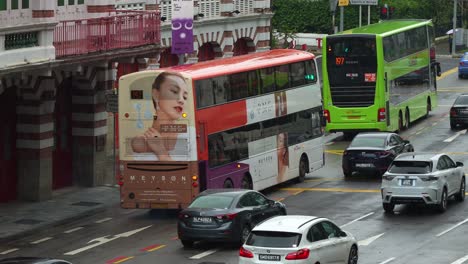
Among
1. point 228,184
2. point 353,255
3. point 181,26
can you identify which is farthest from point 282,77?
point 353,255

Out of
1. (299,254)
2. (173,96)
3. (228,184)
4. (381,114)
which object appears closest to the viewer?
(299,254)

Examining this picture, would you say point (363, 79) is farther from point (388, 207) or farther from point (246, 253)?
point (246, 253)

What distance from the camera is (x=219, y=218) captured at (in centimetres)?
3253

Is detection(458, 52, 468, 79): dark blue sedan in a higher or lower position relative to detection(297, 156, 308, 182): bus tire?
higher

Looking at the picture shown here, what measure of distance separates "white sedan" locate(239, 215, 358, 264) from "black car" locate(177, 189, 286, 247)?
Answer: 4.26 metres

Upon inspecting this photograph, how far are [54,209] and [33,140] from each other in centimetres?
261

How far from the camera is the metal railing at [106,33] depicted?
39938 mm

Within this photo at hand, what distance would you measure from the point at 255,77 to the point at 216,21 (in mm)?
14507

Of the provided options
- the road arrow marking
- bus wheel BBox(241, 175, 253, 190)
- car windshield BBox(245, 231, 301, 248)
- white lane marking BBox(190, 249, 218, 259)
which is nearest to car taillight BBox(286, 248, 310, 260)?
car windshield BBox(245, 231, 301, 248)

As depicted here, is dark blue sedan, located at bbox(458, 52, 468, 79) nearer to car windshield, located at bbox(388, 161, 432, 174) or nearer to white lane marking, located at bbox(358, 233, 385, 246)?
car windshield, located at bbox(388, 161, 432, 174)

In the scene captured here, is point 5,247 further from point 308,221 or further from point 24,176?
point 308,221

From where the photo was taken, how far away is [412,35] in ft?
197

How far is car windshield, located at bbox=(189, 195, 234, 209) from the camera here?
33.0 meters

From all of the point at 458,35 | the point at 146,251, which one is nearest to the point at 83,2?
the point at 146,251
